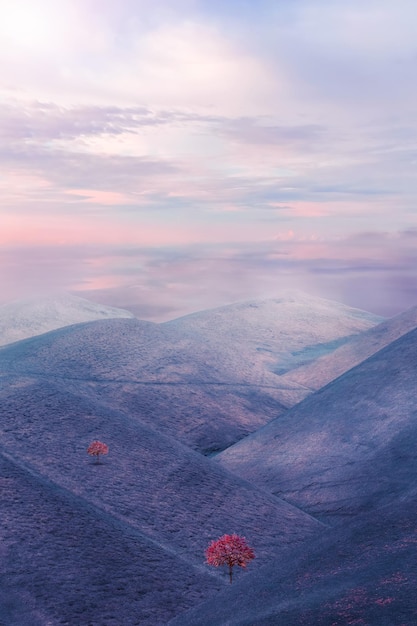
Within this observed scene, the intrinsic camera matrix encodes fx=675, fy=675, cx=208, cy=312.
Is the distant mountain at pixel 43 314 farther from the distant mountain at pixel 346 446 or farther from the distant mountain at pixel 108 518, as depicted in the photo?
the distant mountain at pixel 108 518

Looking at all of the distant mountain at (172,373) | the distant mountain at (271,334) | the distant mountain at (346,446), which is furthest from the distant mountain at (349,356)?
the distant mountain at (346,446)

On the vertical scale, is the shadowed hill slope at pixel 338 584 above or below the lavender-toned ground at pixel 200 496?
above

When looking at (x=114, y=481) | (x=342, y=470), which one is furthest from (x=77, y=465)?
(x=342, y=470)

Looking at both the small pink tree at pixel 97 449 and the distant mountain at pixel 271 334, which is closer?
the small pink tree at pixel 97 449

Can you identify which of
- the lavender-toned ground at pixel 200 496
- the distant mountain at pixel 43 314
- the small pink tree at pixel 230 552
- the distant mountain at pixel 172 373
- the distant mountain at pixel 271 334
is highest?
the small pink tree at pixel 230 552

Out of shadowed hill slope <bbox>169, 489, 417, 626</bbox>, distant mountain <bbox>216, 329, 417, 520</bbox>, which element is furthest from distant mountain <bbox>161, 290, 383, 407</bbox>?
shadowed hill slope <bbox>169, 489, 417, 626</bbox>

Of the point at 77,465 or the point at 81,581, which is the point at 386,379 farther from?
the point at 81,581
